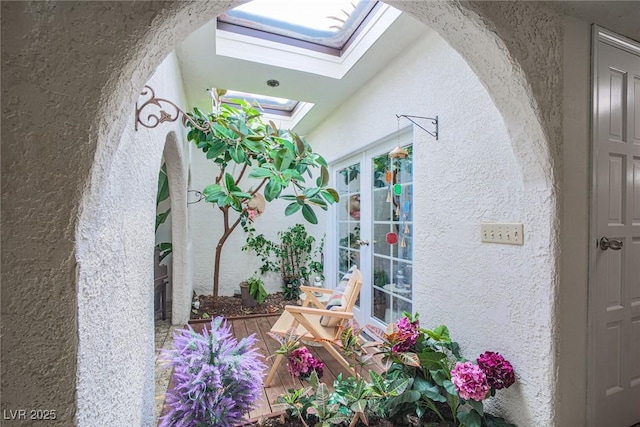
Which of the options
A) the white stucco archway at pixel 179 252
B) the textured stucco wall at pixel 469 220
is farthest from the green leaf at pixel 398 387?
the white stucco archway at pixel 179 252

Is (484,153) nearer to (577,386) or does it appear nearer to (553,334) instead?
(553,334)

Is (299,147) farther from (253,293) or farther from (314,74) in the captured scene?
(253,293)

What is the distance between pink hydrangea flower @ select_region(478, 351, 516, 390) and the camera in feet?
4.31

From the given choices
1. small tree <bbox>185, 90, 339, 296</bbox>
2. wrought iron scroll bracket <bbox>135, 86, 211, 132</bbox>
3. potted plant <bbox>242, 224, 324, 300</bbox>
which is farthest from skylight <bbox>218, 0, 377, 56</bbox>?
potted plant <bbox>242, 224, 324, 300</bbox>

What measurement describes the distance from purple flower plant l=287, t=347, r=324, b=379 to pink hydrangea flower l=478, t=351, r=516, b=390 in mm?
836

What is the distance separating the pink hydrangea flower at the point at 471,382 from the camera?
4.24 ft

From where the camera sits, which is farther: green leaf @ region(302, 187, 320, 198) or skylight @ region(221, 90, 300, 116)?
skylight @ region(221, 90, 300, 116)

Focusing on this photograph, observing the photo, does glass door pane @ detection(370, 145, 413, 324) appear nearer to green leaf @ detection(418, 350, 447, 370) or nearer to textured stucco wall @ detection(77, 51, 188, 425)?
green leaf @ detection(418, 350, 447, 370)

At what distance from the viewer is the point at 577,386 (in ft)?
4.33

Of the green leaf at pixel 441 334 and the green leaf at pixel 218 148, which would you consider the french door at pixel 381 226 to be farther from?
the green leaf at pixel 218 148

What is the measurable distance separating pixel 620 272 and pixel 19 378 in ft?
7.53

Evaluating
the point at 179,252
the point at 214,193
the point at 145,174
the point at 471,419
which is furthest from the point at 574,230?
the point at 179,252

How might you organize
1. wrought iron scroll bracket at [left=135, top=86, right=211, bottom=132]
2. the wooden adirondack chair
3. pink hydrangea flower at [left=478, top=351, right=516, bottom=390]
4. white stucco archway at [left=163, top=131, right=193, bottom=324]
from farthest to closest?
white stucco archway at [left=163, top=131, right=193, bottom=324]
the wooden adirondack chair
pink hydrangea flower at [left=478, top=351, right=516, bottom=390]
wrought iron scroll bracket at [left=135, top=86, right=211, bottom=132]

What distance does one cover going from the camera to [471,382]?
1.31 metres
